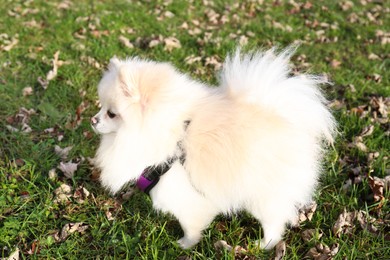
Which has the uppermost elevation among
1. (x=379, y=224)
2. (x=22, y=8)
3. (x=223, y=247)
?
(x=379, y=224)

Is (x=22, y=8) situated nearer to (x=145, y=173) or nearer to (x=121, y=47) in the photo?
(x=121, y=47)

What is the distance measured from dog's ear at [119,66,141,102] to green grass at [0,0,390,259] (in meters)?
1.06

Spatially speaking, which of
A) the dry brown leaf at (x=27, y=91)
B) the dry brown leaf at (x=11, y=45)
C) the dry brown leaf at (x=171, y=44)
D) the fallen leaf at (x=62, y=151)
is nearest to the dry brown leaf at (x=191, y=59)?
the dry brown leaf at (x=171, y=44)

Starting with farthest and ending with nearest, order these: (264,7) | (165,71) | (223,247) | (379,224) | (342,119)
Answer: (264,7) → (342,119) → (379,224) → (223,247) → (165,71)

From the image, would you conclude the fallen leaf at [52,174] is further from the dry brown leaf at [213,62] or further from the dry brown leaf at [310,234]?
the dry brown leaf at [213,62]

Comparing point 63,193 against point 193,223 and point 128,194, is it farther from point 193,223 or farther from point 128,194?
point 193,223

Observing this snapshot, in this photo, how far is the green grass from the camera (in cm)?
257

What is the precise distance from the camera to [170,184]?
222cm

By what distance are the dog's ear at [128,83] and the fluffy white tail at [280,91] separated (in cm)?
59

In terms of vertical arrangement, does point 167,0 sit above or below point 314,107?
below

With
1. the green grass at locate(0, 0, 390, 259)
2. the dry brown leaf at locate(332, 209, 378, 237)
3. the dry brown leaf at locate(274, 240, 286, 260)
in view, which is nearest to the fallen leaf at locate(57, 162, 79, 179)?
the green grass at locate(0, 0, 390, 259)

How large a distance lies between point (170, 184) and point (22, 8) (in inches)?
206

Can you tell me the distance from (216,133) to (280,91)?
17.6 inches

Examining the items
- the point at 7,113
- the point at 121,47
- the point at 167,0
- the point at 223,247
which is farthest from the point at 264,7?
the point at 223,247
